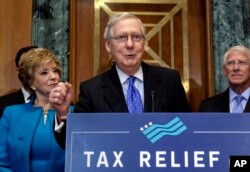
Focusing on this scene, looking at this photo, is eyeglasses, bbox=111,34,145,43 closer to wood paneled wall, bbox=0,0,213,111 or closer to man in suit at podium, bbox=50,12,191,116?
man in suit at podium, bbox=50,12,191,116

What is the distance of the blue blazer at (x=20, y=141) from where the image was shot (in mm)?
2547

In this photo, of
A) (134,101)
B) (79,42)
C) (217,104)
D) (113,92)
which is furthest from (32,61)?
(217,104)

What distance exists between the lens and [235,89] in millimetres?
3457

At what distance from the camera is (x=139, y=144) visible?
62.0 inches

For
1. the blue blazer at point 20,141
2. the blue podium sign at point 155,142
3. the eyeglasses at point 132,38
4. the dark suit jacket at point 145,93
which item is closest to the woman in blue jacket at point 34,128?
the blue blazer at point 20,141

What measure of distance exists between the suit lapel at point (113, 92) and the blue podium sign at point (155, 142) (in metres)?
0.56

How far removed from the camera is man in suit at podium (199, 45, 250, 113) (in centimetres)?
335

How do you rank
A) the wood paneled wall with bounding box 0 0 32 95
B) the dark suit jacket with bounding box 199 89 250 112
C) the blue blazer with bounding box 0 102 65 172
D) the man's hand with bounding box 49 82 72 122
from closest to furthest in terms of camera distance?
the man's hand with bounding box 49 82 72 122 → the blue blazer with bounding box 0 102 65 172 → the dark suit jacket with bounding box 199 89 250 112 → the wood paneled wall with bounding box 0 0 32 95

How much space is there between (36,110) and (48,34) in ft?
4.45

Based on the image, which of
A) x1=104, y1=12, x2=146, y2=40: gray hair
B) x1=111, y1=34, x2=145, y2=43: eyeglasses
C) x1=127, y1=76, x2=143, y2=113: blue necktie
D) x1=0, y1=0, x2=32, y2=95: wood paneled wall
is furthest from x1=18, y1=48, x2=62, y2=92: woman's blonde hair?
x1=0, y1=0, x2=32, y2=95: wood paneled wall

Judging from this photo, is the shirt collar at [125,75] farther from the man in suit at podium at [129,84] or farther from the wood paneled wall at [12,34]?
the wood paneled wall at [12,34]

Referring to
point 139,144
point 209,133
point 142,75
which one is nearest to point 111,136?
point 139,144

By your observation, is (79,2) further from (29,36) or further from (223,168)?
(223,168)

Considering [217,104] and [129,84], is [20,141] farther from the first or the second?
[217,104]
